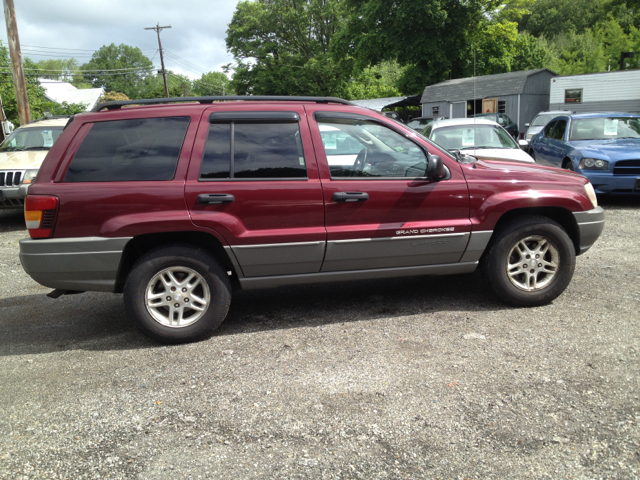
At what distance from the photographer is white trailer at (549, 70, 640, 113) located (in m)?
23.0

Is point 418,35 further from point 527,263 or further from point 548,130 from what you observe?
point 527,263

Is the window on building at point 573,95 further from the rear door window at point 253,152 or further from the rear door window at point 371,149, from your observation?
the rear door window at point 253,152

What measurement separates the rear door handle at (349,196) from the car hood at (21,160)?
7705 mm

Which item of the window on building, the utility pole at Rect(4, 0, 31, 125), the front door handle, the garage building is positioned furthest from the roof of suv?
the garage building

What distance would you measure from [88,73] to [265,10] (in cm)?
9350

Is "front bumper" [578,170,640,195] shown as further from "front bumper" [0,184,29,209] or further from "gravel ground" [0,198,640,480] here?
"front bumper" [0,184,29,209]

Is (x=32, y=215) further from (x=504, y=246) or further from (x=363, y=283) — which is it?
(x=504, y=246)

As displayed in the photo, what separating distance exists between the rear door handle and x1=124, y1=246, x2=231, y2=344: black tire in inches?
42.0

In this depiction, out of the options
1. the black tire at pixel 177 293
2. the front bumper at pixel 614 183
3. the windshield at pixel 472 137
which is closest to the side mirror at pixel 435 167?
Answer: the black tire at pixel 177 293

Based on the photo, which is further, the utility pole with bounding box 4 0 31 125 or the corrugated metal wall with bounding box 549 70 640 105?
the corrugated metal wall with bounding box 549 70 640 105

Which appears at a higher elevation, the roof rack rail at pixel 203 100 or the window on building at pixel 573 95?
the window on building at pixel 573 95

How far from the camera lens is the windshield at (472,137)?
9.97 metres

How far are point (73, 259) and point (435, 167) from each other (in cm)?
287

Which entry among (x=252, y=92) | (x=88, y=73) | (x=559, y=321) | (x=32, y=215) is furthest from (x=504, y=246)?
(x=88, y=73)
